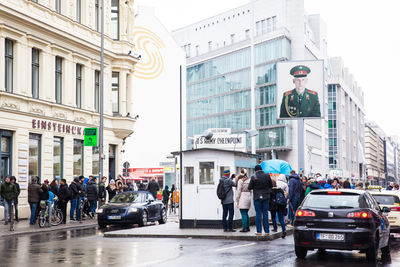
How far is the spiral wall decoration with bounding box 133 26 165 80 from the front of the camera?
214ft

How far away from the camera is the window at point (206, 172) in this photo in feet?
65.4

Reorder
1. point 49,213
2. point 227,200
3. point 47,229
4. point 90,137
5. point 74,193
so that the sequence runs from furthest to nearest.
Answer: point 90,137, point 74,193, point 49,213, point 47,229, point 227,200

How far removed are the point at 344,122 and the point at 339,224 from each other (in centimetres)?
12035

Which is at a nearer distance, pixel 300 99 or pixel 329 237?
pixel 329 237

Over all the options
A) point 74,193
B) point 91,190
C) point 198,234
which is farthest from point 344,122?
point 198,234

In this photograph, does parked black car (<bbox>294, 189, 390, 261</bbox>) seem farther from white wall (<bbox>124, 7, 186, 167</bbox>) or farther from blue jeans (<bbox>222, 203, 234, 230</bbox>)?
white wall (<bbox>124, 7, 186, 167</bbox>)

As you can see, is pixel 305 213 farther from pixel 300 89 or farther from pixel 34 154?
pixel 34 154

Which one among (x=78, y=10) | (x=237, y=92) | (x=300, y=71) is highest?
(x=237, y=92)

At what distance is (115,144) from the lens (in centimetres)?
3778

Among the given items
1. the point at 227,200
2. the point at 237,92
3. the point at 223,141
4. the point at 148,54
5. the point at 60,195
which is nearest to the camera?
the point at 227,200

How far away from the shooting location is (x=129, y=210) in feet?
76.3

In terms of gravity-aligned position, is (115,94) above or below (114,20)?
below

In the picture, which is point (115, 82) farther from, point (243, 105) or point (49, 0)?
point (243, 105)

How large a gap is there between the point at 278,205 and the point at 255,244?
7.66 feet
